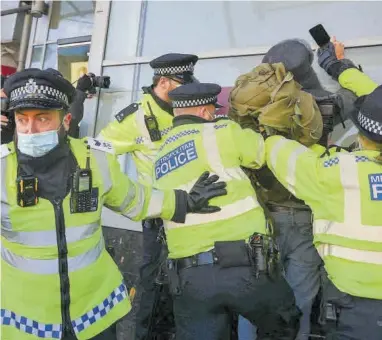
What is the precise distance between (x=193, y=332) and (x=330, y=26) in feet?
8.37

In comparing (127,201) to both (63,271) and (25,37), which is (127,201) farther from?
(25,37)

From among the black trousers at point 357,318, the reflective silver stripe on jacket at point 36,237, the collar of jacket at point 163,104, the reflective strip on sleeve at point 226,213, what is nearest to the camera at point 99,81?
the collar of jacket at point 163,104

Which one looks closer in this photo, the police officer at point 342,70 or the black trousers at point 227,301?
the black trousers at point 227,301

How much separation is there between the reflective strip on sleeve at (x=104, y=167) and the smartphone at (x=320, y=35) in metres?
1.93

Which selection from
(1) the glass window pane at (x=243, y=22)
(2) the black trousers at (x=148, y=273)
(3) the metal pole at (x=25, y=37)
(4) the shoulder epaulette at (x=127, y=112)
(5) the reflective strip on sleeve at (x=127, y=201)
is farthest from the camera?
(3) the metal pole at (x=25, y=37)

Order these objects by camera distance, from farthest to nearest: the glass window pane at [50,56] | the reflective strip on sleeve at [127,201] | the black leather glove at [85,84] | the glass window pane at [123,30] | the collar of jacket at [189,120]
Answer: the glass window pane at [50,56] < the glass window pane at [123,30] < the black leather glove at [85,84] < the collar of jacket at [189,120] < the reflective strip on sleeve at [127,201]

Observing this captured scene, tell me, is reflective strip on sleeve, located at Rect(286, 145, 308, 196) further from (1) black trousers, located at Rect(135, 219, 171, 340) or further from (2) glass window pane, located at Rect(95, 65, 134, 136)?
(2) glass window pane, located at Rect(95, 65, 134, 136)

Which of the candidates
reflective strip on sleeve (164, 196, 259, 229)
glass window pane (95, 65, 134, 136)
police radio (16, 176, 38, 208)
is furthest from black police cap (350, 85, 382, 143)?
glass window pane (95, 65, 134, 136)

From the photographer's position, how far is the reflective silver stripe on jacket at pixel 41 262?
1892 millimetres

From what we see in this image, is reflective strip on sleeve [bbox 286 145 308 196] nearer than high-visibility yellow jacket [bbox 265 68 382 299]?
No

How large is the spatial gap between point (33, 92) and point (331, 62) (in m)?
2.11

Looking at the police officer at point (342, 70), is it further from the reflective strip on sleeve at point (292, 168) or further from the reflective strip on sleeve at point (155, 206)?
the reflective strip on sleeve at point (155, 206)

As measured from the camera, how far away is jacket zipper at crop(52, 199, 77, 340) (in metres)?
1.90

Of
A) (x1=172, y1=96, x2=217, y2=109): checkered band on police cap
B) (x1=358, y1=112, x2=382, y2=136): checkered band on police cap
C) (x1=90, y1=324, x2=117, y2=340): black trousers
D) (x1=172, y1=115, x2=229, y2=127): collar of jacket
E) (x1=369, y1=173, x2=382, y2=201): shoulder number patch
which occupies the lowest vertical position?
(x1=90, y1=324, x2=117, y2=340): black trousers
